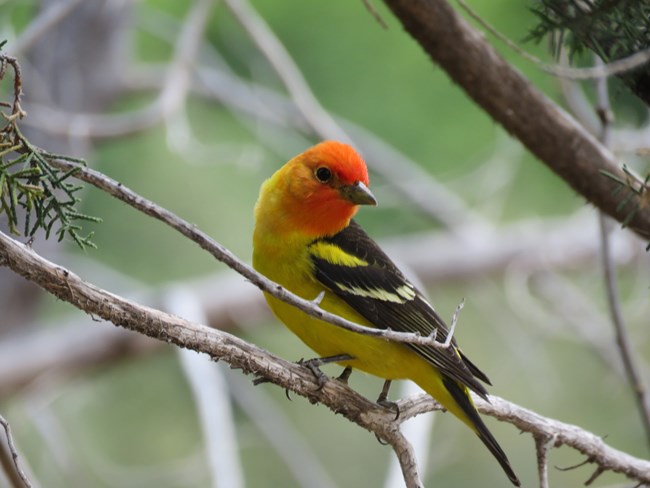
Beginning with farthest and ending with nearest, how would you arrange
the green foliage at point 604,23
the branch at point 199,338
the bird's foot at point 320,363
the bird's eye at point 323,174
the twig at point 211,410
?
the twig at point 211,410
the bird's eye at point 323,174
the bird's foot at point 320,363
the green foliage at point 604,23
the branch at point 199,338

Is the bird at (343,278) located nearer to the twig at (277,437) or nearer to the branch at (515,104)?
the branch at (515,104)

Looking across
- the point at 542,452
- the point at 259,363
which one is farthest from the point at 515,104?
the point at 259,363

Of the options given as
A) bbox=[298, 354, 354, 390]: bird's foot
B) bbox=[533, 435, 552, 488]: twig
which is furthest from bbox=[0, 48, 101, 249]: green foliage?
bbox=[533, 435, 552, 488]: twig

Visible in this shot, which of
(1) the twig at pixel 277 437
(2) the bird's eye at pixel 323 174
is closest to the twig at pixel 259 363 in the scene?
(2) the bird's eye at pixel 323 174

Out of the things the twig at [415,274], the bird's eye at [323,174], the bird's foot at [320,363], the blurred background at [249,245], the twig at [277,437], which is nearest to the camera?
the bird's foot at [320,363]

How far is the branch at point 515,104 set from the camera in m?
2.79

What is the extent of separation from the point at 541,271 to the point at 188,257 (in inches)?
167

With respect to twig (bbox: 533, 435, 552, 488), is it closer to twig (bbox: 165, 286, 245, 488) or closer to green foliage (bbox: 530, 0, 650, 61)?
green foliage (bbox: 530, 0, 650, 61)

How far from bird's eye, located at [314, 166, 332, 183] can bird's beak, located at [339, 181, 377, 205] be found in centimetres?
6

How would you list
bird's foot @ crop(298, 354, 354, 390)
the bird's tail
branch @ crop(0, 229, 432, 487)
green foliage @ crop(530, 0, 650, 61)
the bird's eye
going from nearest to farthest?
branch @ crop(0, 229, 432, 487) → green foliage @ crop(530, 0, 650, 61) → bird's foot @ crop(298, 354, 354, 390) → the bird's tail → the bird's eye

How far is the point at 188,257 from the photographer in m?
10.0

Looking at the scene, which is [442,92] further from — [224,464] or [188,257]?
[224,464]

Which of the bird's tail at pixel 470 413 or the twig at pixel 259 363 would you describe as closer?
the twig at pixel 259 363

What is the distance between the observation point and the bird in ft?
9.32
